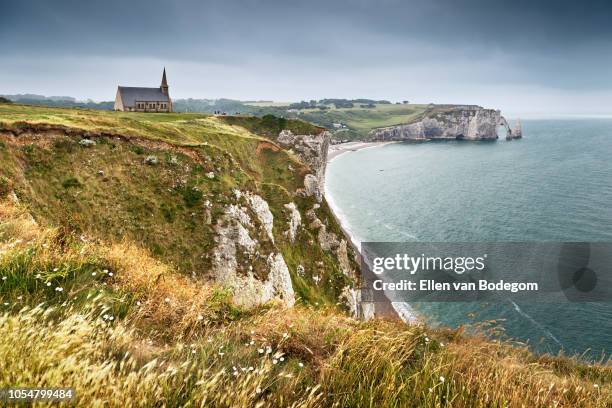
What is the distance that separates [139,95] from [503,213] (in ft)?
388

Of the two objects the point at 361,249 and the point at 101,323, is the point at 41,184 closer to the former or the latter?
the point at 101,323

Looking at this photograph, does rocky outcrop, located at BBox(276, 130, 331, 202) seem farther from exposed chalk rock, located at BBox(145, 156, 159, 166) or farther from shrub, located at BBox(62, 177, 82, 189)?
shrub, located at BBox(62, 177, 82, 189)

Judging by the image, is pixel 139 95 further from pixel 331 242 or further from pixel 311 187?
pixel 331 242

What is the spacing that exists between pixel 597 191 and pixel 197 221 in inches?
5348

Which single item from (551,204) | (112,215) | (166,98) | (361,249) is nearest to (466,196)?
(551,204)

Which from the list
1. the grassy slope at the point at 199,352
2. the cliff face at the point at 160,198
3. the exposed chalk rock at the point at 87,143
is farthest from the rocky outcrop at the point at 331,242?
the grassy slope at the point at 199,352

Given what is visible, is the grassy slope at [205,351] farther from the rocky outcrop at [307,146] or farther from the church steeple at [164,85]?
the church steeple at [164,85]

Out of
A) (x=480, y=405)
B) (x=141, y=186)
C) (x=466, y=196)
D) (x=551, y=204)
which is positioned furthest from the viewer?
(x=466, y=196)

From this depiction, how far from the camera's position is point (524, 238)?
272 feet

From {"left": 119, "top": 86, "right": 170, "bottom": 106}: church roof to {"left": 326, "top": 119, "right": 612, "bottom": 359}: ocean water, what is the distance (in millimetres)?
68099

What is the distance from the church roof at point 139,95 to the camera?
362ft

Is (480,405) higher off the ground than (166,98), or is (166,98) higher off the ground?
(166,98)

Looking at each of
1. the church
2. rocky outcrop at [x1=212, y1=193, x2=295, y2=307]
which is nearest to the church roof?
the church

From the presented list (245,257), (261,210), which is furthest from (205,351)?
(261,210)
